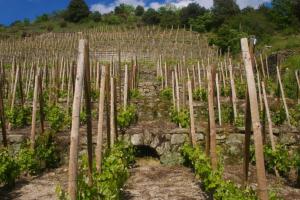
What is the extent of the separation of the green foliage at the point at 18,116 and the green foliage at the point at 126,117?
110 inches

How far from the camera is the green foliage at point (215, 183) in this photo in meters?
6.15

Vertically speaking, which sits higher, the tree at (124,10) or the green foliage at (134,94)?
the tree at (124,10)

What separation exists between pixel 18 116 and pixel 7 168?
4435 mm

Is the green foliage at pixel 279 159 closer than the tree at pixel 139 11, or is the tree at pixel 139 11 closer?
the green foliage at pixel 279 159

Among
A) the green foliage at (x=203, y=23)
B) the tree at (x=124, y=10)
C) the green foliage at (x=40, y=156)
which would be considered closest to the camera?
the green foliage at (x=40, y=156)

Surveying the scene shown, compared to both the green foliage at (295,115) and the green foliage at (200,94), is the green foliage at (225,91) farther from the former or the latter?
the green foliage at (295,115)

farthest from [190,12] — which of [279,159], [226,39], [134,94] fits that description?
[279,159]

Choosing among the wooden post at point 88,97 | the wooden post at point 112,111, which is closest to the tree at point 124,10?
the wooden post at point 112,111

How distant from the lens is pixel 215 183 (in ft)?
23.9

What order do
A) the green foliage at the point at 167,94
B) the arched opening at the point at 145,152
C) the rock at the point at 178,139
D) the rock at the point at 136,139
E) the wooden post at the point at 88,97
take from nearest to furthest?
→ the wooden post at the point at 88,97
the rock at the point at 178,139
the rock at the point at 136,139
the arched opening at the point at 145,152
the green foliage at the point at 167,94

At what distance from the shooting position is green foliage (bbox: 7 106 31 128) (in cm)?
1268

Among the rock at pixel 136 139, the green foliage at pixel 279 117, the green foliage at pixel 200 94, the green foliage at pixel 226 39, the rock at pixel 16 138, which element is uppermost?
the green foliage at pixel 226 39

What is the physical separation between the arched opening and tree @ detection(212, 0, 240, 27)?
46.2 meters

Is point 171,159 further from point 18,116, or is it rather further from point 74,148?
point 74,148
